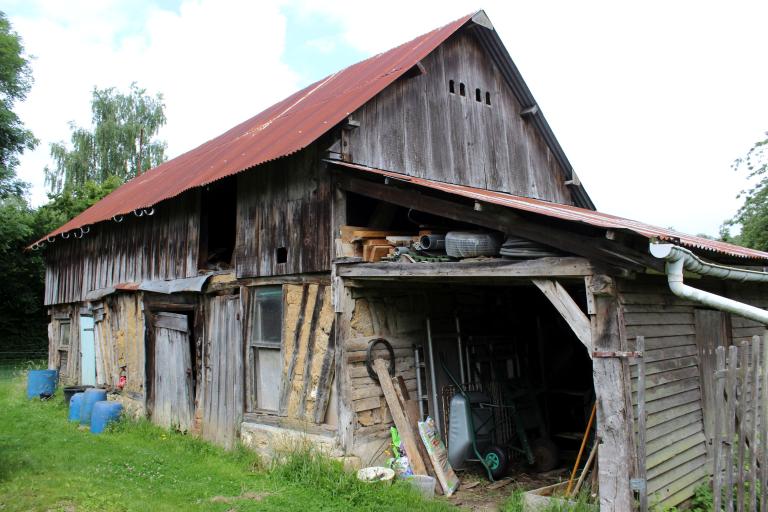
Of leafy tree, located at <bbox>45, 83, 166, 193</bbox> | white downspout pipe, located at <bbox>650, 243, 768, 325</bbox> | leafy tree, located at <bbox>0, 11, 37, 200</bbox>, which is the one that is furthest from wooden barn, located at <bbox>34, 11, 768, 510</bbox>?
leafy tree, located at <bbox>45, 83, 166, 193</bbox>

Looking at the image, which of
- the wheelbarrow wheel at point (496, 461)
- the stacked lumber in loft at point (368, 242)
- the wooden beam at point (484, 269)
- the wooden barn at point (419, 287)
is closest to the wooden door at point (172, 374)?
the wooden barn at point (419, 287)

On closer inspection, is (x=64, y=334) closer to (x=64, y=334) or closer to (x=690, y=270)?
(x=64, y=334)

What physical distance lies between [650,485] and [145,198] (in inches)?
390

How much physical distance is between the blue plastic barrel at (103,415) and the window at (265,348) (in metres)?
3.79

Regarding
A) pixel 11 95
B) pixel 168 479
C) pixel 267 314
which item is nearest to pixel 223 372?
pixel 267 314

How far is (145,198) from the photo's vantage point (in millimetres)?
11930

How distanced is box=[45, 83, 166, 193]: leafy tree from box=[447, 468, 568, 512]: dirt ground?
2741 cm

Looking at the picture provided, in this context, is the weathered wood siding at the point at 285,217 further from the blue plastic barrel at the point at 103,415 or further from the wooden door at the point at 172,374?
the blue plastic barrel at the point at 103,415

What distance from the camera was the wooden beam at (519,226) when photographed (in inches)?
208

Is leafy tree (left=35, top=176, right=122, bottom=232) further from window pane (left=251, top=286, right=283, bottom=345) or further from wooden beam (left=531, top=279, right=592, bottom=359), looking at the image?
wooden beam (left=531, top=279, right=592, bottom=359)

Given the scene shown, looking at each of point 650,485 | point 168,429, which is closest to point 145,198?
point 168,429

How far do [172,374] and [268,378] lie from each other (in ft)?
9.76

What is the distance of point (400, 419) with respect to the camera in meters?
7.82

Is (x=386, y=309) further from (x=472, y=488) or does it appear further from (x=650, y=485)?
(x=650, y=485)
